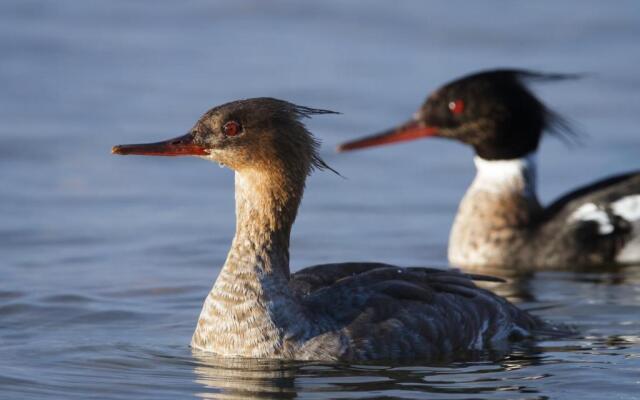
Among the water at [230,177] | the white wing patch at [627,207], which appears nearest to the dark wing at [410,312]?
the water at [230,177]

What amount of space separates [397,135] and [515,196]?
1.16 meters

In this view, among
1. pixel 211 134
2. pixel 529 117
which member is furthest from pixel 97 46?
pixel 211 134

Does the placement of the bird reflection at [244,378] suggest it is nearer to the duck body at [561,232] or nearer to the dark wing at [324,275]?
the dark wing at [324,275]

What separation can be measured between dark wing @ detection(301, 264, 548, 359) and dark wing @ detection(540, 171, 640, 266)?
3210 mm

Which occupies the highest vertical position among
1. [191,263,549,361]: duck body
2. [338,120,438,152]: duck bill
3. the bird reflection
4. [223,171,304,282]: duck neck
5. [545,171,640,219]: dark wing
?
[338,120,438,152]: duck bill

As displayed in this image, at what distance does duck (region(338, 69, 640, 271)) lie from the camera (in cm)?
1286

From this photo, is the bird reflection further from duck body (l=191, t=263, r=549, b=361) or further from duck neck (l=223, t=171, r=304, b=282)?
duck neck (l=223, t=171, r=304, b=282)

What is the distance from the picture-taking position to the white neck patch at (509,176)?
13594 millimetres

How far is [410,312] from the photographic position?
29.8ft

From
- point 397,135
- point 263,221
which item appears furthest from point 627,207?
point 263,221

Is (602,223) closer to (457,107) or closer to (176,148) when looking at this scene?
(457,107)

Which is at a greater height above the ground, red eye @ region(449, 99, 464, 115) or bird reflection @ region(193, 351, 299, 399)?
red eye @ region(449, 99, 464, 115)

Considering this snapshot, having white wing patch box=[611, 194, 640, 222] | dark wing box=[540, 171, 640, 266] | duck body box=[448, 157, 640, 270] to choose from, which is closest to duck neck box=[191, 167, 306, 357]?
duck body box=[448, 157, 640, 270]

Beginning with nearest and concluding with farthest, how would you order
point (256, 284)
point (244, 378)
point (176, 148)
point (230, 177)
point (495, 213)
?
point (244, 378) < point (256, 284) < point (176, 148) < point (495, 213) < point (230, 177)
